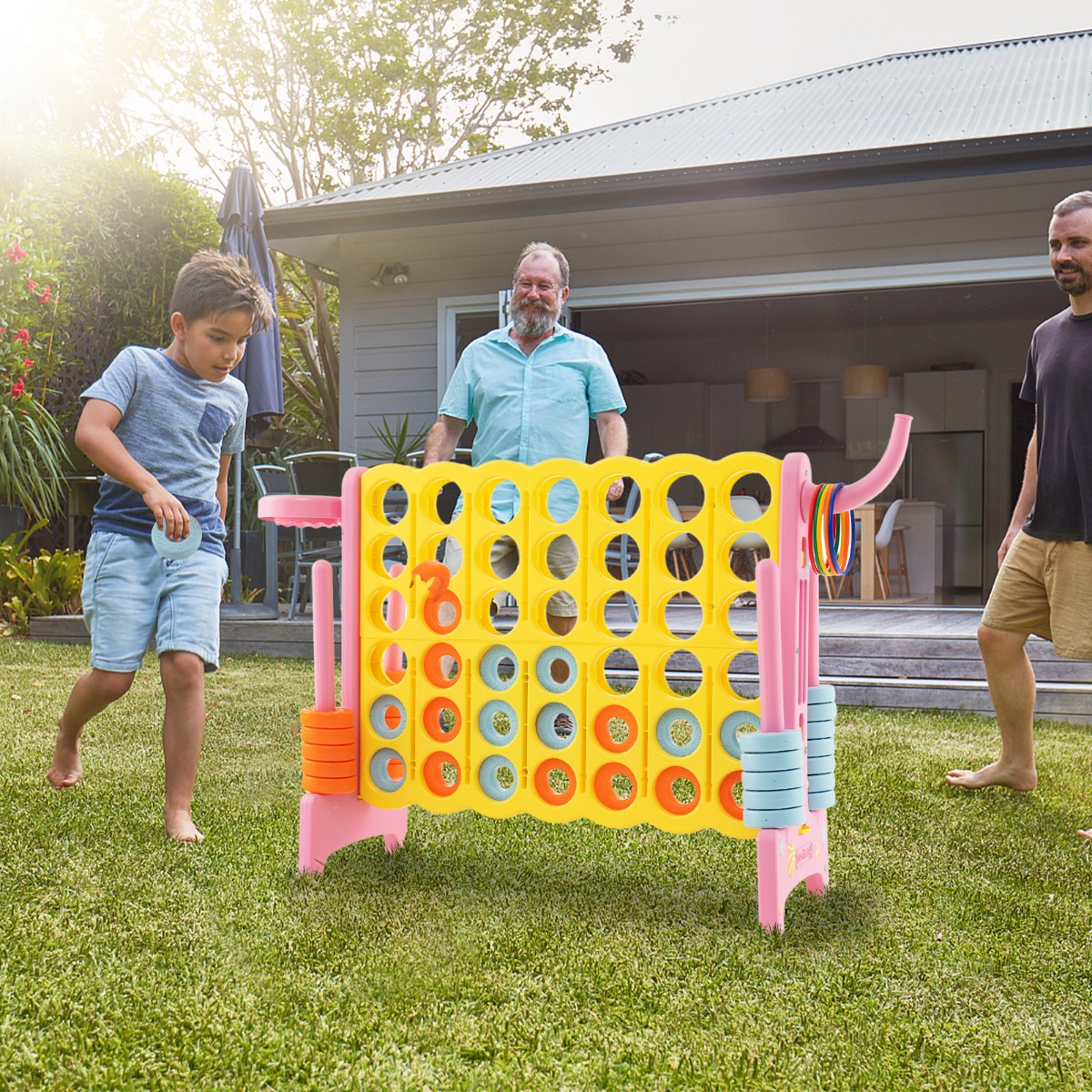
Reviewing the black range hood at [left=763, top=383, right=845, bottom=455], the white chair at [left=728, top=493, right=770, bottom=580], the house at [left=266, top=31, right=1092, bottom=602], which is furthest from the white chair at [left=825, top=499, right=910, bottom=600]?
the black range hood at [left=763, top=383, right=845, bottom=455]

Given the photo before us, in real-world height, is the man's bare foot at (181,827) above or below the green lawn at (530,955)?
above

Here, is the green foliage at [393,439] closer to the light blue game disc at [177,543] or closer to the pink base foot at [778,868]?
the light blue game disc at [177,543]

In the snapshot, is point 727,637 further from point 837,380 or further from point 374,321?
point 837,380

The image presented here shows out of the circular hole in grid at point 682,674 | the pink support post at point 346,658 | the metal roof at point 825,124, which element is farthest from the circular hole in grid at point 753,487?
the pink support post at point 346,658

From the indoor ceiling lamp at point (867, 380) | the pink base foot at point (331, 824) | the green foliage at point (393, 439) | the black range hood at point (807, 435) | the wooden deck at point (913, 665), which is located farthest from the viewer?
the black range hood at point (807, 435)

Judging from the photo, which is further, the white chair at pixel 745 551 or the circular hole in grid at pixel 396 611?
the white chair at pixel 745 551

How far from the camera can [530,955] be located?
6.33 feet

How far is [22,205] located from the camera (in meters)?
8.18

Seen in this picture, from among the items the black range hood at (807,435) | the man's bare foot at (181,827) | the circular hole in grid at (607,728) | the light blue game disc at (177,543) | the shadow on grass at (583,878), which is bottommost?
the shadow on grass at (583,878)

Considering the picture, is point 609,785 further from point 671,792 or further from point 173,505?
point 173,505

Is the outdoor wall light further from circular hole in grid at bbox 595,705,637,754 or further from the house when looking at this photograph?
circular hole in grid at bbox 595,705,637,754

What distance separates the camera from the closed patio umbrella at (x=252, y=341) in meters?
6.68

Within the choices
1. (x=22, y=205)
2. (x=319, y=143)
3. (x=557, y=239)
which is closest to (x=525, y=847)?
(x=557, y=239)

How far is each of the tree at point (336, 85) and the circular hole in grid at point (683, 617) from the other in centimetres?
770
